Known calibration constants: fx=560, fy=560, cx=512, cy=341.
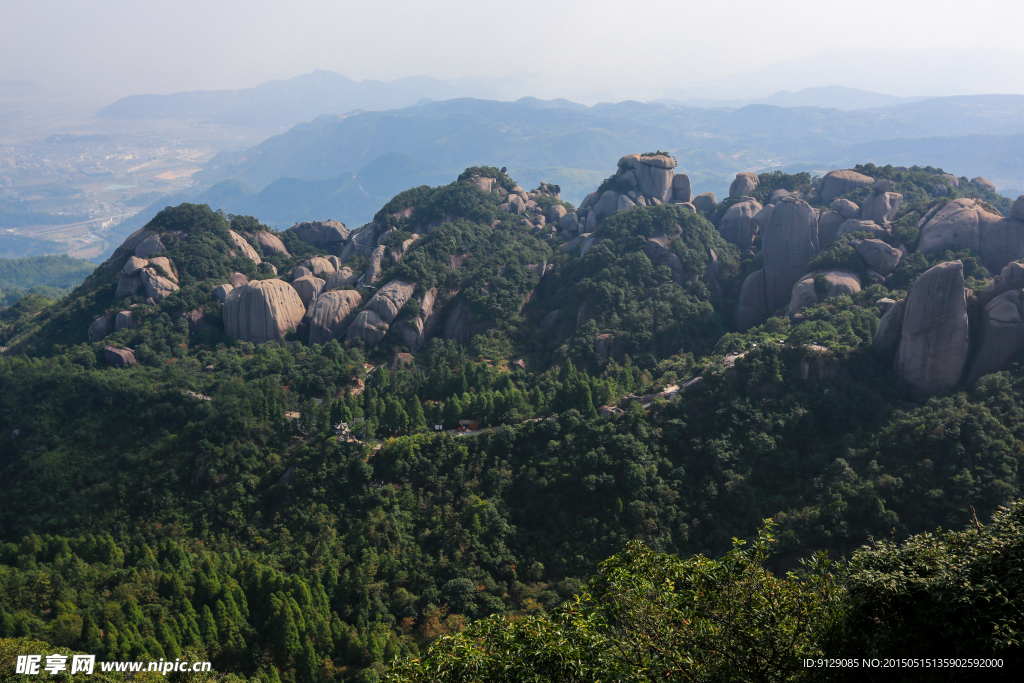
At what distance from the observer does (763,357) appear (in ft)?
120

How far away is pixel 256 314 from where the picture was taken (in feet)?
166

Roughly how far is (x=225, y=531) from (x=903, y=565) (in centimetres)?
3379

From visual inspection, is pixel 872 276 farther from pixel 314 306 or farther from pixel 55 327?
pixel 55 327

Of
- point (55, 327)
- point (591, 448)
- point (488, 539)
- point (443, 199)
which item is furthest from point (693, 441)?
point (55, 327)

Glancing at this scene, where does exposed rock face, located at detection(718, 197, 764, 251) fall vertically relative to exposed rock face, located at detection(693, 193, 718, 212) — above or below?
below

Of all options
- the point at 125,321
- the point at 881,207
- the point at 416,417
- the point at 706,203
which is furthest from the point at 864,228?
the point at 125,321

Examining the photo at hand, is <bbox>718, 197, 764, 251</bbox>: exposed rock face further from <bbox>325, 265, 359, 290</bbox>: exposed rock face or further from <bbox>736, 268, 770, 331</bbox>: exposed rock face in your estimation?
<bbox>325, 265, 359, 290</bbox>: exposed rock face

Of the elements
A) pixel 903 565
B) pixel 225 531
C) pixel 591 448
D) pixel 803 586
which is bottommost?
pixel 225 531

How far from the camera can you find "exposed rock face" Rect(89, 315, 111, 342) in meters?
49.1

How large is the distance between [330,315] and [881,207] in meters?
53.8

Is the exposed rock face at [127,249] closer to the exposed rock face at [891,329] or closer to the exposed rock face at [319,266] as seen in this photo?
the exposed rock face at [319,266]

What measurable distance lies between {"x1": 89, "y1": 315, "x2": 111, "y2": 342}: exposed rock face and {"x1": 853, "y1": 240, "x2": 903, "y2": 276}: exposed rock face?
6600cm


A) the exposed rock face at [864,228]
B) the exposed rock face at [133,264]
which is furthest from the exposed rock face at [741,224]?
the exposed rock face at [133,264]

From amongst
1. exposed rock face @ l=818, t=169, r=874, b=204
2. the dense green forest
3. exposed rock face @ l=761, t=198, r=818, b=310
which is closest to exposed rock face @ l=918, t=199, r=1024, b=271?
the dense green forest
